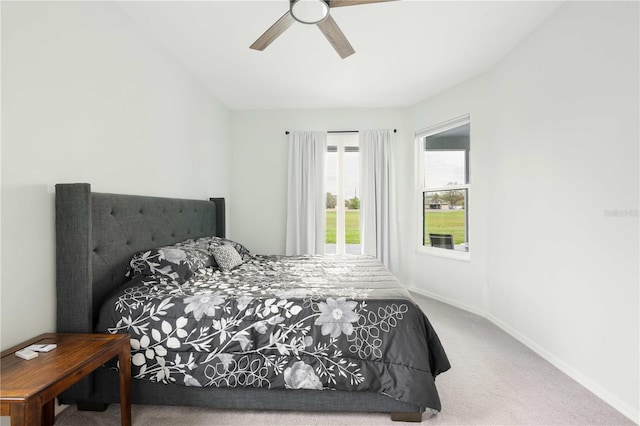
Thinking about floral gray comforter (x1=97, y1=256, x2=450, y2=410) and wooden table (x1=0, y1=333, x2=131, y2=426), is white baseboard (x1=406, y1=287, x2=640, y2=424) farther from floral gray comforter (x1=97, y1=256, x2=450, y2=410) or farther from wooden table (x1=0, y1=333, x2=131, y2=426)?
wooden table (x1=0, y1=333, x2=131, y2=426)

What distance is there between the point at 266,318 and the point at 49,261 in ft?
4.01

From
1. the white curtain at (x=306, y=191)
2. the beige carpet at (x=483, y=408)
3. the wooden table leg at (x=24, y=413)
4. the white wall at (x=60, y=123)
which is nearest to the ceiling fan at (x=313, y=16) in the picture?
the white wall at (x=60, y=123)

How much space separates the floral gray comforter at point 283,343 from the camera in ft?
5.45

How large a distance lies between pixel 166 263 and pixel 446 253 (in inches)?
127

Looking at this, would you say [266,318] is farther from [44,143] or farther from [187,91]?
[187,91]

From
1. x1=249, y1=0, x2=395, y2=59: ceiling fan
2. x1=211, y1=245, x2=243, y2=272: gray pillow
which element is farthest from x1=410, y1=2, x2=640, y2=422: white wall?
x1=211, y1=245, x2=243, y2=272: gray pillow

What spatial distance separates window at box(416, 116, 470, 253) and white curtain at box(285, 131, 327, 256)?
4.52 ft

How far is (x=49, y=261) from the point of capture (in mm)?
1654

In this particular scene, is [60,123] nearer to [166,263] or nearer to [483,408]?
[166,263]

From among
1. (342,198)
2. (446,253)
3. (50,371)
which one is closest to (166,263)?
(50,371)

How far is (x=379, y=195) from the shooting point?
14.0ft

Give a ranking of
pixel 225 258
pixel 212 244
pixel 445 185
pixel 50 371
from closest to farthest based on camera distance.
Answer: pixel 50 371 → pixel 225 258 → pixel 212 244 → pixel 445 185

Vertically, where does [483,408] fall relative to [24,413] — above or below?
below

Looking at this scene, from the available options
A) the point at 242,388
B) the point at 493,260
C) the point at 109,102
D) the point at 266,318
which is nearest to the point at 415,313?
the point at 266,318
